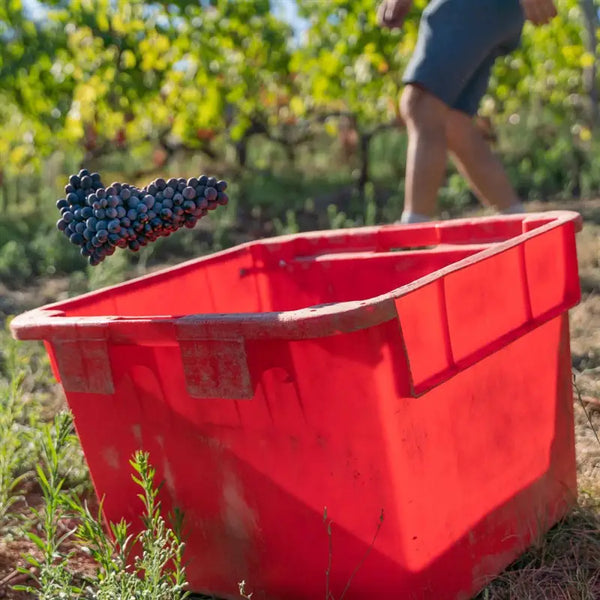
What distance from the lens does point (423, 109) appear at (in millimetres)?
3322

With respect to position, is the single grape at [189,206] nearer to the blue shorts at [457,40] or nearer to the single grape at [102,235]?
the single grape at [102,235]

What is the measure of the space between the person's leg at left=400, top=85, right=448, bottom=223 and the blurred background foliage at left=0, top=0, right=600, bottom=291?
5.77ft

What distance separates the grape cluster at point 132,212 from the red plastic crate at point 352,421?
128 mm

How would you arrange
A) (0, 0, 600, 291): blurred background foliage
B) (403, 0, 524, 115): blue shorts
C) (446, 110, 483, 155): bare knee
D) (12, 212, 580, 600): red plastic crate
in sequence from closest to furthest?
(12, 212, 580, 600): red plastic crate
(403, 0, 524, 115): blue shorts
(446, 110, 483, 155): bare knee
(0, 0, 600, 291): blurred background foliage

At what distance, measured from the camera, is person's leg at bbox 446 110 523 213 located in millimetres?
3428

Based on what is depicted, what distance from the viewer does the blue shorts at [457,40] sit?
3.23m

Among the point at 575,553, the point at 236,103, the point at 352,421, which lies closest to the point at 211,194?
the point at 352,421

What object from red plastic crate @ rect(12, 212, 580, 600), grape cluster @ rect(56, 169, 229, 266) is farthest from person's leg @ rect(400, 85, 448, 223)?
grape cluster @ rect(56, 169, 229, 266)

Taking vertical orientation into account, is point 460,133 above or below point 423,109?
below

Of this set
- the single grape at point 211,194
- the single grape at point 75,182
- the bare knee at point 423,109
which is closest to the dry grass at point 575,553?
the single grape at point 211,194

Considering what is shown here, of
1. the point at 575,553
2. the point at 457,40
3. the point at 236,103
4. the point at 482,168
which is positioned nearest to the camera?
the point at 575,553

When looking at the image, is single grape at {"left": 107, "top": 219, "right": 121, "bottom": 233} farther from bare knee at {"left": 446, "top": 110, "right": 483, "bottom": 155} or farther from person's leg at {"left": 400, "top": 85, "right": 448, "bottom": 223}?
bare knee at {"left": 446, "top": 110, "right": 483, "bottom": 155}

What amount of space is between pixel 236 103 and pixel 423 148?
3.47 meters

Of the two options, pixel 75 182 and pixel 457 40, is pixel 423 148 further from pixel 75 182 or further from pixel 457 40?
pixel 75 182
